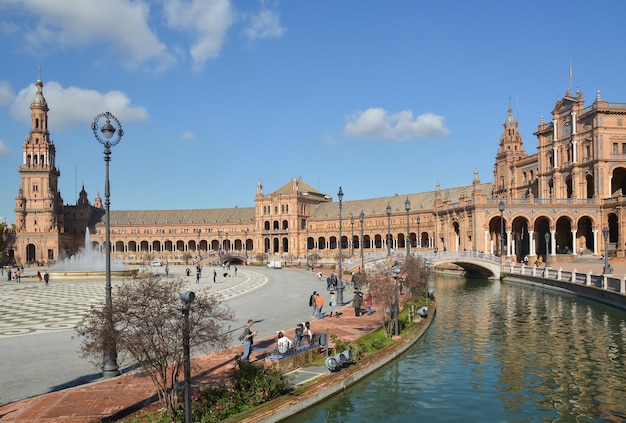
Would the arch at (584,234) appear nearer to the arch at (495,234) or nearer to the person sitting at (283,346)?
the arch at (495,234)

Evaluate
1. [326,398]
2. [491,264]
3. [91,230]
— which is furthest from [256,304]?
[91,230]

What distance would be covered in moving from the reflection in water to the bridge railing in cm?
358

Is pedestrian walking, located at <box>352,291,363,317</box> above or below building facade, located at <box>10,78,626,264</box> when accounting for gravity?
below

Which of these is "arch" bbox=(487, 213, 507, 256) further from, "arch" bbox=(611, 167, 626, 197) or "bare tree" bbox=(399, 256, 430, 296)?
"bare tree" bbox=(399, 256, 430, 296)

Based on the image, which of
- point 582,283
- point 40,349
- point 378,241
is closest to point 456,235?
point 582,283

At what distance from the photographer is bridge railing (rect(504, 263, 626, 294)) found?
35.8 metres

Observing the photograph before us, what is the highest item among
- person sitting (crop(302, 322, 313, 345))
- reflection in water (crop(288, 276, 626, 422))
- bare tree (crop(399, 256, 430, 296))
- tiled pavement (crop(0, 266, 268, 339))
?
bare tree (crop(399, 256, 430, 296))

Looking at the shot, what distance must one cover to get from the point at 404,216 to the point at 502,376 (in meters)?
92.7

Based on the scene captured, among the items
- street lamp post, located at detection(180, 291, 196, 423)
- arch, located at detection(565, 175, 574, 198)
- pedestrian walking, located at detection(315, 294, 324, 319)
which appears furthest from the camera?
arch, located at detection(565, 175, 574, 198)

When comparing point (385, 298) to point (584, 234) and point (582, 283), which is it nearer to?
point (582, 283)

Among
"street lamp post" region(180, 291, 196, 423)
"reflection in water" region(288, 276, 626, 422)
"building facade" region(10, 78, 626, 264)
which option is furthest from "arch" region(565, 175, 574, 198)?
"street lamp post" region(180, 291, 196, 423)

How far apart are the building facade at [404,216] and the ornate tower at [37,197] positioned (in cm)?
24

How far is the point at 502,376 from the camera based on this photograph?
1947cm

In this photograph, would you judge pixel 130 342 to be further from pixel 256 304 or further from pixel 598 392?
pixel 256 304
